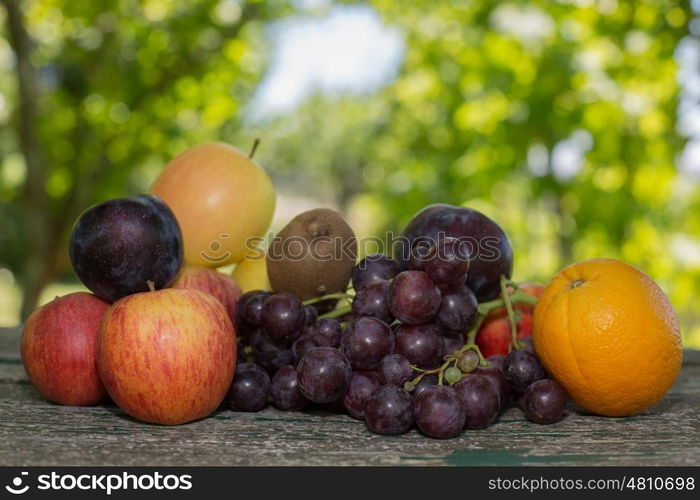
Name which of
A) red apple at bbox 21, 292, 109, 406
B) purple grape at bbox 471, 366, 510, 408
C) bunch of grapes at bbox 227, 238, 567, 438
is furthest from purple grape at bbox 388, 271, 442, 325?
red apple at bbox 21, 292, 109, 406

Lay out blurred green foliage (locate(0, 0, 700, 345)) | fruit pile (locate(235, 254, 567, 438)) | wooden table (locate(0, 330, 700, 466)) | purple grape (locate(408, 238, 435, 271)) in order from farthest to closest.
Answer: blurred green foliage (locate(0, 0, 700, 345))
purple grape (locate(408, 238, 435, 271))
fruit pile (locate(235, 254, 567, 438))
wooden table (locate(0, 330, 700, 466))

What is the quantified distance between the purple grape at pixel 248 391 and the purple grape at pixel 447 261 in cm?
29

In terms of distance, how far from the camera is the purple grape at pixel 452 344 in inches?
38.9

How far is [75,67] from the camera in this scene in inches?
156

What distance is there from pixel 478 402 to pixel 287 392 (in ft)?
0.91

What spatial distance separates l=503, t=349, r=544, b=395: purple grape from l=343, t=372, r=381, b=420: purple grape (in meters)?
0.19

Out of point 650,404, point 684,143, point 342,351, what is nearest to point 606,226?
point 684,143

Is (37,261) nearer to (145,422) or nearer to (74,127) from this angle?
(74,127)

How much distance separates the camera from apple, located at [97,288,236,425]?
2.80ft

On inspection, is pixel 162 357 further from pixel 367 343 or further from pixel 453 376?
pixel 453 376

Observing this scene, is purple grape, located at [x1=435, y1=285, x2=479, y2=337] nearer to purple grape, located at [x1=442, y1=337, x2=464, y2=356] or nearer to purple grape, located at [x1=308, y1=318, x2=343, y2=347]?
purple grape, located at [x1=442, y1=337, x2=464, y2=356]

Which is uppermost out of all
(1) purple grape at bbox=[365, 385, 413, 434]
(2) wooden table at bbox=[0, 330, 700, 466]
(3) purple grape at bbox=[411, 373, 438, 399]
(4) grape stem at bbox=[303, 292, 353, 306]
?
(4) grape stem at bbox=[303, 292, 353, 306]

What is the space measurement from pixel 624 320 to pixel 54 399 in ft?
2.72

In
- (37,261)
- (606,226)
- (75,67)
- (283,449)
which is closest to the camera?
(283,449)
